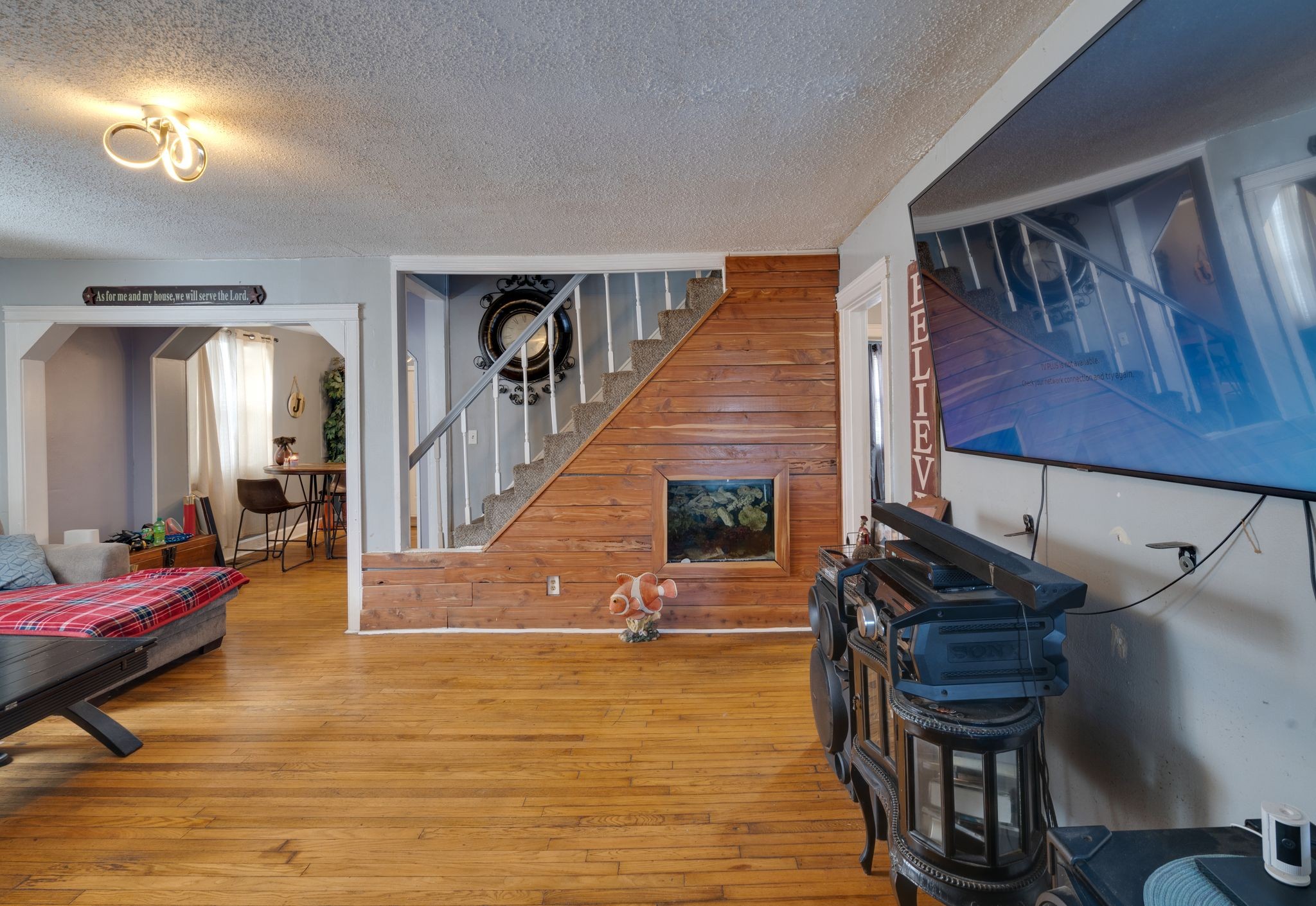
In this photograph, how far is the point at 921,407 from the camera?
2.82 metres

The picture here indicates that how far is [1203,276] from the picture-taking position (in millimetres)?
1140

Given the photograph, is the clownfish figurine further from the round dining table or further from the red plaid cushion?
the round dining table

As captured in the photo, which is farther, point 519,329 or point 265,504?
point 265,504

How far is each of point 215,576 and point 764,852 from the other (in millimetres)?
3661

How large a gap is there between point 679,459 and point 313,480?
464 cm

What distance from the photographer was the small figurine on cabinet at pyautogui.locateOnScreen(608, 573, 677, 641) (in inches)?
163

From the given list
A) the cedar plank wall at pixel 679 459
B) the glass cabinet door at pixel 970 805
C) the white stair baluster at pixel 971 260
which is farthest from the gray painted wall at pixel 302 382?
the glass cabinet door at pixel 970 805

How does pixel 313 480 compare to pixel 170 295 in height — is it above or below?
below

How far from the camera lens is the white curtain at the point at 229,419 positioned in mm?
6395

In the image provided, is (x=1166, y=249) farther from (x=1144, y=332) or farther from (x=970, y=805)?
(x=970, y=805)

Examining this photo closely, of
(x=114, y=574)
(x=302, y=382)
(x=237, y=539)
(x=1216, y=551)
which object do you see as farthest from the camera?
(x=302, y=382)

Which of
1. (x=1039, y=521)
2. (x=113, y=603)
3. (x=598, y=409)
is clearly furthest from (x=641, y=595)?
(x=113, y=603)

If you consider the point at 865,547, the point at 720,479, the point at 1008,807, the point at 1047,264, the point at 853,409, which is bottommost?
the point at 1008,807

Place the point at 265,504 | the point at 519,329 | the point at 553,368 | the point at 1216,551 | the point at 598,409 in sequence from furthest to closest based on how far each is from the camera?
the point at 265,504 < the point at 519,329 < the point at 553,368 < the point at 598,409 < the point at 1216,551
